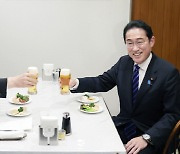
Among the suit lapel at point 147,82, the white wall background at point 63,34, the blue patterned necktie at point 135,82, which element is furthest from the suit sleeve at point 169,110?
the white wall background at point 63,34

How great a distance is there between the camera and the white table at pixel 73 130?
1635mm

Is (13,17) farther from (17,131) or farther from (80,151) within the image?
(80,151)

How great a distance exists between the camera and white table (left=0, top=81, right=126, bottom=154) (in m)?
1.63

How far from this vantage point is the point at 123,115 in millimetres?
2459

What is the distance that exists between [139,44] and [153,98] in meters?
0.39

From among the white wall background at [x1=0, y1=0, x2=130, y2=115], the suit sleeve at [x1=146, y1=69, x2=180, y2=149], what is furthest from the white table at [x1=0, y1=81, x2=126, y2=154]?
the white wall background at [x1=0, y1=0, x2=130, y2=115]

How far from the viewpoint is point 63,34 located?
3709 mm

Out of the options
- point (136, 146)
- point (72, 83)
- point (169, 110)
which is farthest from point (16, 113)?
point (169, 110)

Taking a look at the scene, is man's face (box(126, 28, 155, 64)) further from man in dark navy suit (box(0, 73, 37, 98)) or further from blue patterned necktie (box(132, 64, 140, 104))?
man in dark navy suit (box(0, 73, 37, 98))

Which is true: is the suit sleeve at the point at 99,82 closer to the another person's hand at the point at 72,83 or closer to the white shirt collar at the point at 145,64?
the another person's hand at the point at 72,83

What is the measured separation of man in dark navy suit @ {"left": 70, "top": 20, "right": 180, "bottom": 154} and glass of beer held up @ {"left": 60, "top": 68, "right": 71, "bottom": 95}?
0.32ft

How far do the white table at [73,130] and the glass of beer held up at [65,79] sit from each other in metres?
0.06

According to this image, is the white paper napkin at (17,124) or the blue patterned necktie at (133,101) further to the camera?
the blue patterned necktie at (133,101)

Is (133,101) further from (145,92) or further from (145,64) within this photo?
Result: (145,64)
